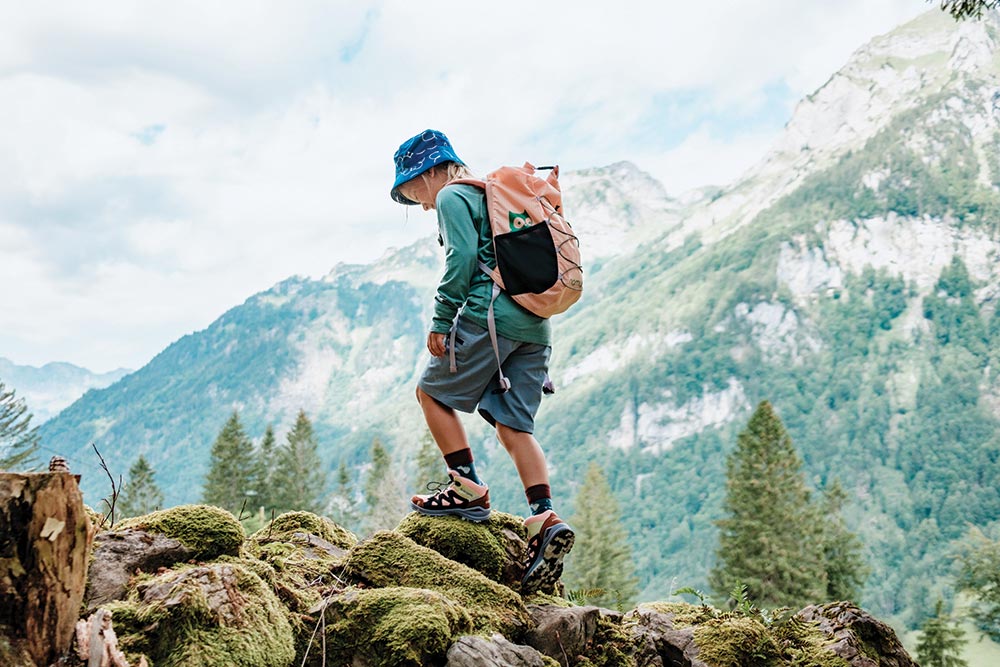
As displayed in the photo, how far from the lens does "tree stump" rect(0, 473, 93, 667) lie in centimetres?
276

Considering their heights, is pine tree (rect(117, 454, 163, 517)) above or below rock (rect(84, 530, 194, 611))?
above

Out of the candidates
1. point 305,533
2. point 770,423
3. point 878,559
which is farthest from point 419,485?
point 878,559

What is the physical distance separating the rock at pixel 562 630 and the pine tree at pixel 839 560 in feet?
93.8

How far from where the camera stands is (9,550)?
109 inches

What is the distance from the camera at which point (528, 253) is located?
4.65m

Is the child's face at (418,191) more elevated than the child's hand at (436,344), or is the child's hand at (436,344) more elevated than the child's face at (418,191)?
the child's face at (418,191)

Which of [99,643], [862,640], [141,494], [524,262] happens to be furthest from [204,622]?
[141,494]

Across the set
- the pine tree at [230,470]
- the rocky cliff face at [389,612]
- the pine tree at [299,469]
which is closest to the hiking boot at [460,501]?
the rocky cliff face at [389,612]

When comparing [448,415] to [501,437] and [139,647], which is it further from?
[139,647]

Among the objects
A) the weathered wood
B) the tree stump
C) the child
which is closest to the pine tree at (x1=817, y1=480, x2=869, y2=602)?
the child

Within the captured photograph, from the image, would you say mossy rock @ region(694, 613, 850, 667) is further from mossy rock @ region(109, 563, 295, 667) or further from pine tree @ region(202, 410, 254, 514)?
pine tree @ region(202, 410, 254, 514)

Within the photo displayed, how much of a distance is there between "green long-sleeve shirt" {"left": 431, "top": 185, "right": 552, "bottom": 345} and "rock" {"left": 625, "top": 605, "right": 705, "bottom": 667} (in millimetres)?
2077

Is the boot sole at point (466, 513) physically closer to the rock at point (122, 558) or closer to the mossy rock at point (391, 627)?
the mossy rock at point (391, 627)

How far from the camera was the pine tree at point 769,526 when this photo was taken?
31.2 meters
